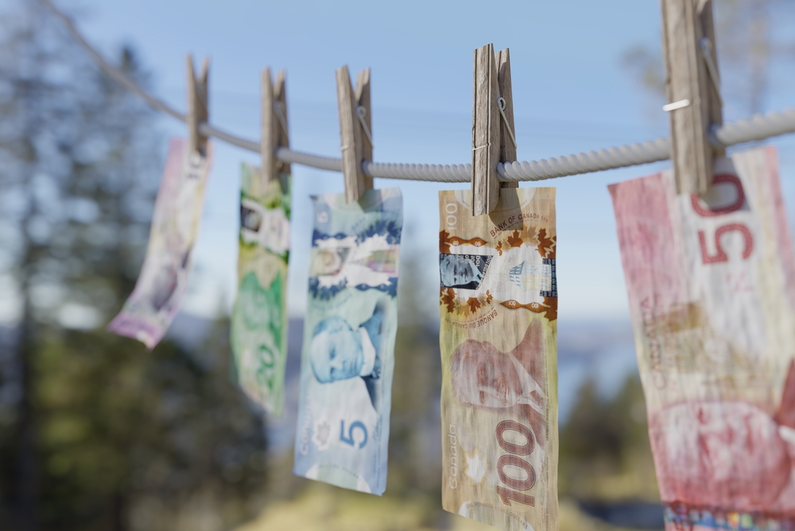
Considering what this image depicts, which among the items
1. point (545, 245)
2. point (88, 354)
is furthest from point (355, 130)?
point (88, 354)

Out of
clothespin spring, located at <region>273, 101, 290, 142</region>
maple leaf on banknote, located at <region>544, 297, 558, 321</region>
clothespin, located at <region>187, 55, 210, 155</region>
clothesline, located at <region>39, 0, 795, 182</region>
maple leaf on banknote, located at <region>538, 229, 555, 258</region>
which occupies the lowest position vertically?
maple leaf on banknote, located at <region>544, 297, 558, 321</region>

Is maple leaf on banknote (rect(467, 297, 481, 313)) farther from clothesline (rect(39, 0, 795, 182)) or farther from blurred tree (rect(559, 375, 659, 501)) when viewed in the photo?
blurred tree (rect(559, 375, 659, 501))

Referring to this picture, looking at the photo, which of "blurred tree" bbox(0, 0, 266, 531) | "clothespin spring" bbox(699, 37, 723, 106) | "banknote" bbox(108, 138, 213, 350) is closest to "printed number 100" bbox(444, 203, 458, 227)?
"clothespin spring" bbox(699, 37, 723, 106)

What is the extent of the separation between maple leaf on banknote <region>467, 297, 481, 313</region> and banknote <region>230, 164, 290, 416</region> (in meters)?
0.47

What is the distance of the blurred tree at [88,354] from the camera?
17.2ft

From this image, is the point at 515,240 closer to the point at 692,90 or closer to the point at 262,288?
the point at 692,90

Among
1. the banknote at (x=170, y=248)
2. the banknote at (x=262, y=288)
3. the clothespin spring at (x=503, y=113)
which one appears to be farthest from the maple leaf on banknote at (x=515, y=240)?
the banknote at (x=170, y=248)

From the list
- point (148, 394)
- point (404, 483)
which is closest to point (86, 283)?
point (148, 394)

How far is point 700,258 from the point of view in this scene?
59cm

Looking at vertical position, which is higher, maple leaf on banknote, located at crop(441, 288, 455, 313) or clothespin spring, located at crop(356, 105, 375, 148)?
clothespin spring, located at crop(356, 105, 375, 148)

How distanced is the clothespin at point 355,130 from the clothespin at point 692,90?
474 mm

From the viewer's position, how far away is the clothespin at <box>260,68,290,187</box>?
116cm

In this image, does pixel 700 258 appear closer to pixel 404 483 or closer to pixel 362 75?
pixel 362 75

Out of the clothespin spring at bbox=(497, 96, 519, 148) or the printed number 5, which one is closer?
the clothespin spring at bbox=(497, 96, 519, 148)
